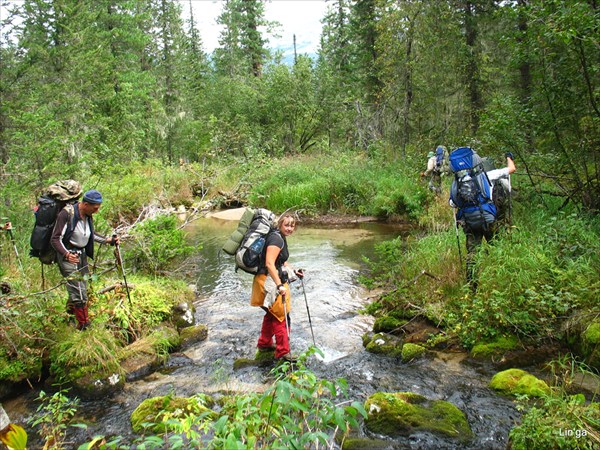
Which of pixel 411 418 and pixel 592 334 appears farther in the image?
pixel 592 334

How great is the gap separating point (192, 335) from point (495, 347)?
431cm

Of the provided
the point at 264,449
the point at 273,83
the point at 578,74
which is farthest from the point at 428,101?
the point at 264,449

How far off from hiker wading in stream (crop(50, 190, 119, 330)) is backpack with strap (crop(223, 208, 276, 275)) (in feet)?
5.97

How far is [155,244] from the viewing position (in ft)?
25.7

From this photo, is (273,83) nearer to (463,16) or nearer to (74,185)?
(463,16)

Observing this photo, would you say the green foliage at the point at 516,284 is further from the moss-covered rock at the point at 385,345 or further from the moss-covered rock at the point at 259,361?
the moss-covered rock at the point at 259,361

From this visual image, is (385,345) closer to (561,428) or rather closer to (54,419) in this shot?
(561,428)

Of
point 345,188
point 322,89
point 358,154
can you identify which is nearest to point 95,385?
point 345,188

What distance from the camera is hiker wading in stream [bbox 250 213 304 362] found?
17.4ft

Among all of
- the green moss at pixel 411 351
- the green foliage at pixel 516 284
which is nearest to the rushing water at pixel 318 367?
the green moss at pixel 411 351

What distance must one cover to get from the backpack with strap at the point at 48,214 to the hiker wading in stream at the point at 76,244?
104 mm

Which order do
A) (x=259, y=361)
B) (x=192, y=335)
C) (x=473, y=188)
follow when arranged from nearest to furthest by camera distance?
(x=259, y=361) < (x=473, y=188) < (x=192, y=335)

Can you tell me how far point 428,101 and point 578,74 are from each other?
9.01 m

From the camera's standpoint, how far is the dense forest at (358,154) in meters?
5.35
